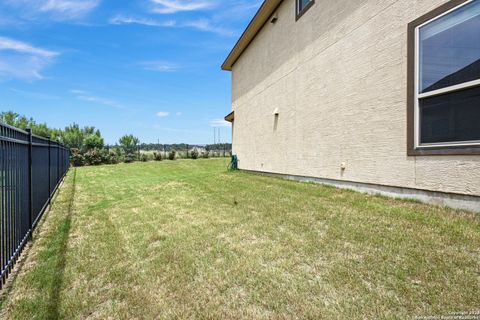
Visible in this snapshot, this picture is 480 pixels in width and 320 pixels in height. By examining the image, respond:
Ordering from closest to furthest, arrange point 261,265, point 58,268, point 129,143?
point 261,265, point 58,268, point 129,143

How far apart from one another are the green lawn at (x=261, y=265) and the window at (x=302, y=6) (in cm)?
593

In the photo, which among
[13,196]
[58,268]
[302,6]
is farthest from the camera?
[302,6]

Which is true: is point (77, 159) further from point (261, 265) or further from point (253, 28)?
point (261, 265)

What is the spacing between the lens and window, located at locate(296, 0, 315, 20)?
8.10 meters

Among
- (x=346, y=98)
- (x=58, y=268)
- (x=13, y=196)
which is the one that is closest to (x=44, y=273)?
(x=58, y=268)

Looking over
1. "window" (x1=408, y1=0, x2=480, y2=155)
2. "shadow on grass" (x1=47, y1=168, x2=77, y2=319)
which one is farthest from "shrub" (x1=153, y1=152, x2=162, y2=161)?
"window" (x1=408, y1=0, x2=480, y2=155)

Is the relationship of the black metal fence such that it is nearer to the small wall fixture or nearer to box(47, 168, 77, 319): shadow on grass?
box(47, 168, 77, 319): shadow on grass

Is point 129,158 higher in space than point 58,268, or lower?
higher

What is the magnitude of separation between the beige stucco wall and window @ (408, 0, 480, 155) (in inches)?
7.4

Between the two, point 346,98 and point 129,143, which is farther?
point 129,143

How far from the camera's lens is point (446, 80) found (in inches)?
169

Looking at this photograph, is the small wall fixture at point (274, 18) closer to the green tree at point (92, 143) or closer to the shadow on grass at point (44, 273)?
the shadow on grass at point (44, 273)

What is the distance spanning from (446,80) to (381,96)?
4.07 ft

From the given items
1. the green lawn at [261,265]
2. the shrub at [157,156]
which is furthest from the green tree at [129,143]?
the green lawn at [261,265]
